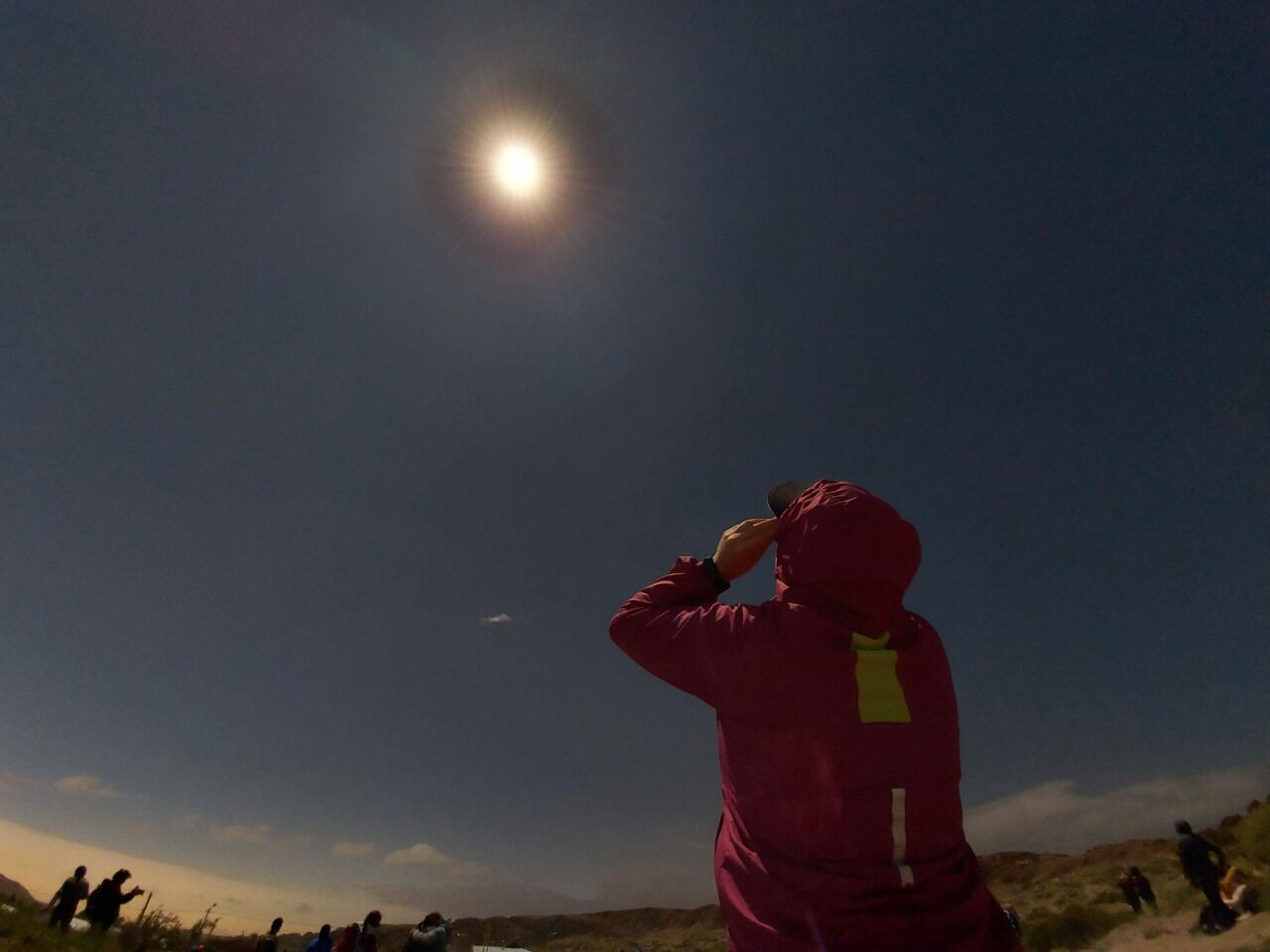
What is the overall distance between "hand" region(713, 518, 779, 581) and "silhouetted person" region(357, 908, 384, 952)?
43.6ft

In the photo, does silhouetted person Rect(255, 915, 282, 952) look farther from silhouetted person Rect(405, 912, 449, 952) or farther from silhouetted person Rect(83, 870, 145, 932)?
silhouetted person Rect(405, 912, 449, 952)

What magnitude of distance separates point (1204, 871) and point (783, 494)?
15608mm

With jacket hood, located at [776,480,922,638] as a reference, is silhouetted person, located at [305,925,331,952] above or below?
Answer: below

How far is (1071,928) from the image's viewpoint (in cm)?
1555

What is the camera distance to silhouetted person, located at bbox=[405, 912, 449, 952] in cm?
730

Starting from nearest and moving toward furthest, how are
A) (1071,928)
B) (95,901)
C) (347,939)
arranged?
(347,939) → (95,901) → (1071,928)

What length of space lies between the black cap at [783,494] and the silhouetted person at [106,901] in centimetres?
1514

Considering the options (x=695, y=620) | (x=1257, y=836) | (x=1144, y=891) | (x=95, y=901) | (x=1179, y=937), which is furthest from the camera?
(x=1257, y=836)

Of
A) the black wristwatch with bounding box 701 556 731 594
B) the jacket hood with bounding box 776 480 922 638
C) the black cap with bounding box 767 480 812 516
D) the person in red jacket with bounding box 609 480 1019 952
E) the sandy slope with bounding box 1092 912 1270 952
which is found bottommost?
the sandy slope with bounding box 1092 912 1270 952

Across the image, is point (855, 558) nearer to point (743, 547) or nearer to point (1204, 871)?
point (743, 547)

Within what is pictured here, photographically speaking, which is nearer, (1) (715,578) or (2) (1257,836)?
(1) (715,578)

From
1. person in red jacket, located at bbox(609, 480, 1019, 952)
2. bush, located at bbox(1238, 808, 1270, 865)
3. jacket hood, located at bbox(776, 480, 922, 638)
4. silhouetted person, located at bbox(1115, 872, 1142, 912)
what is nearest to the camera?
person in red jacket, located at bbox(609, 480, 1019, 952)

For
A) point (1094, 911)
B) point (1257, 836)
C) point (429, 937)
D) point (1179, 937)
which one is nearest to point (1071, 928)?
point (1094, 911)

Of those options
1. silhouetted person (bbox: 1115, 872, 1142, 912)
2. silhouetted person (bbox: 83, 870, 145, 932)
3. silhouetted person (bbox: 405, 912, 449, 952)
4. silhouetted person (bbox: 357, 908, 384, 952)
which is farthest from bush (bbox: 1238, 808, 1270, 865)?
silhouetted person (bbox: 83, 870, 145, 932)
